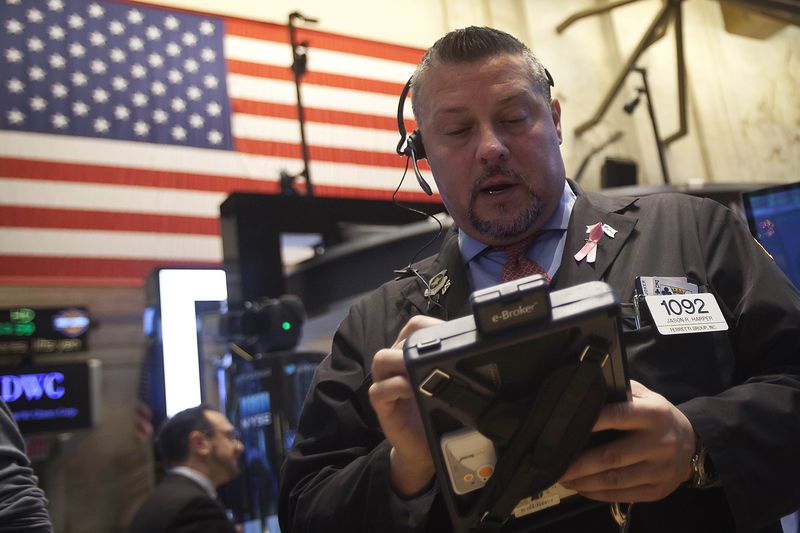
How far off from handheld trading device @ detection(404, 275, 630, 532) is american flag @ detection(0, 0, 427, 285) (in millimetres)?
5121

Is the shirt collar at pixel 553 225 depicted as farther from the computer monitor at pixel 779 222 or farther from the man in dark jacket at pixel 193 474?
the man in dark jacket at pixel 193 474

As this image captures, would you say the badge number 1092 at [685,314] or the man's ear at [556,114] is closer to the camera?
the badge number 1092 at [685,314]

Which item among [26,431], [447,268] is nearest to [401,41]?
[26,431]

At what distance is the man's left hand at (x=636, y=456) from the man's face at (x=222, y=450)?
2.93 metres

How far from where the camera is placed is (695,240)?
3.51ft

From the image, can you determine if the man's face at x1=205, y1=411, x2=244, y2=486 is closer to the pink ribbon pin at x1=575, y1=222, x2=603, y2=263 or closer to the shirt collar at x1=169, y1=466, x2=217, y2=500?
the shirt collar at x1=169, y1=466, x2=217, y2=500

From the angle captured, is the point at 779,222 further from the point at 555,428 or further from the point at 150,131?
the point at 150,131

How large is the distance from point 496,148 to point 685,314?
1.19 feet

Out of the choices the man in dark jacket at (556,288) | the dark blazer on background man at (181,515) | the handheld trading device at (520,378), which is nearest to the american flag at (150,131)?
the dark blazer on background man at (181,515)

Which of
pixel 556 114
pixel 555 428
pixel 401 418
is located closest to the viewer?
pixel 555 428

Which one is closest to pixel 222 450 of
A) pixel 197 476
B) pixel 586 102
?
pixel 197 476

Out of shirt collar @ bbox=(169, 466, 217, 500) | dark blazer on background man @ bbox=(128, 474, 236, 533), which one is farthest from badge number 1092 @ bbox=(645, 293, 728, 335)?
shirt collar @ bbox=(169, 466, 217, 500)

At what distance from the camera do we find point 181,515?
291 cm

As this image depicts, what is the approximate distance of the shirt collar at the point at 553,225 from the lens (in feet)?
3.93
